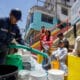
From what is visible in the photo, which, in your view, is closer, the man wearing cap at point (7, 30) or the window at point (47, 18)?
the man wearing cap at point (7, 30)

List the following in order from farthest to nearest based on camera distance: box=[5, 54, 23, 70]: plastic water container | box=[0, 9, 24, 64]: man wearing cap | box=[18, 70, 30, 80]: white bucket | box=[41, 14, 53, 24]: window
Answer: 1. box=[41, 14, 53, 24]: window
2. box=[5, 54, 23, 70]: plastic water container
3. box=[0, 9, 24, 64]: man wearing cap
4. box=[18, 70, 30, 80]: white bucket

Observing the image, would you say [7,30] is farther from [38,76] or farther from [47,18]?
[47,18]

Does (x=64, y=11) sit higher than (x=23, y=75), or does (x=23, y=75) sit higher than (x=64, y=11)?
(x=64, y=11)

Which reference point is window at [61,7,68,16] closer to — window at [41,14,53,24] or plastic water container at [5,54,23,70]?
window at [41,14,53,24]

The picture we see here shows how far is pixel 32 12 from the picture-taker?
39531mm

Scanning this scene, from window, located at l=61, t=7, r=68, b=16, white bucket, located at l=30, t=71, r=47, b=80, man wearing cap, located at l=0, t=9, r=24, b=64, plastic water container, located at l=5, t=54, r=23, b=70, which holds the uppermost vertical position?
window, located at l=61, t=7, r=68, b=16

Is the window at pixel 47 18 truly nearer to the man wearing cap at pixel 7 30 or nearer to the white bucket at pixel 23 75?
the man wearing cap at pixel 7 30

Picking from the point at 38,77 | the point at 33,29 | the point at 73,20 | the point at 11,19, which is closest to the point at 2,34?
the point at 11,19

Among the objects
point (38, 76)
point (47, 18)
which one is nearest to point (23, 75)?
point (38, 76)

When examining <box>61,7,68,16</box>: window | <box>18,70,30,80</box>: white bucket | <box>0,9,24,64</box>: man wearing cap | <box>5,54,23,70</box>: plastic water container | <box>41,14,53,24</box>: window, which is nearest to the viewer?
<box>18,70,30,80</box>: white bucket

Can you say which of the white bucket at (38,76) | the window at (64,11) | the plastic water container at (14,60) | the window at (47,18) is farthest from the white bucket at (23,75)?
the window at (64,11)

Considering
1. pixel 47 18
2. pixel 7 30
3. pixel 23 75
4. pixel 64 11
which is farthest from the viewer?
pixel 64 11

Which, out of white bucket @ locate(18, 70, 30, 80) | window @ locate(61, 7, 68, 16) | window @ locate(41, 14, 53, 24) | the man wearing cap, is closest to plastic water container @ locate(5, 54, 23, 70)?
the man wearing cap

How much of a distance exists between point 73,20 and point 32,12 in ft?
86.4
